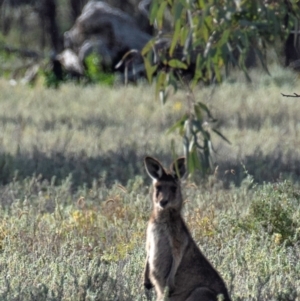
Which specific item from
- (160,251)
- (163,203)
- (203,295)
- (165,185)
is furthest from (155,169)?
(203,295)

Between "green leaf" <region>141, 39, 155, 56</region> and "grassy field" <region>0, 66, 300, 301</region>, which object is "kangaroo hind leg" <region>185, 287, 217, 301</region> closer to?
"grassy field" <region>0, 66, 300, 301</region>

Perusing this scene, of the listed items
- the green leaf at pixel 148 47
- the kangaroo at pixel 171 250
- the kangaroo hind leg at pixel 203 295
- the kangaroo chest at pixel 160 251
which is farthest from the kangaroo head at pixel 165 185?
the green leaf at pixel 148 47

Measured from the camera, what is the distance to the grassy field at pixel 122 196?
23.0 feet

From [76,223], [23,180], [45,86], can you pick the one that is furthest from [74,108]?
[76,223]

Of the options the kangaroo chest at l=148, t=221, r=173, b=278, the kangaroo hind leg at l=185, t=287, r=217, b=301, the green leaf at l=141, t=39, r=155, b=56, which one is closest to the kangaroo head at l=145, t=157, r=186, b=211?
the kangaroo chest at l=148, t=221, r=173, b=278

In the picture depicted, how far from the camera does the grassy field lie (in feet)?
23.0

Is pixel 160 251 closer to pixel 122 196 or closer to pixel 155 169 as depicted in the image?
pixel 155 169

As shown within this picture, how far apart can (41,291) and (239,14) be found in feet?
7.27

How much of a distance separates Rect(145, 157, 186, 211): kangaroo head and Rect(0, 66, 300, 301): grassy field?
1.93 feet

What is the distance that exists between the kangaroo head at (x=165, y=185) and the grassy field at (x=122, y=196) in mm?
589

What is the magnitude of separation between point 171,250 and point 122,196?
4013mm

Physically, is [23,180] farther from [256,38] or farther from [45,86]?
[45,86]

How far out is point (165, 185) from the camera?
6.67 metres

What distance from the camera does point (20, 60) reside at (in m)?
29.8
